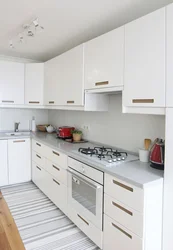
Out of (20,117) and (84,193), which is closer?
(84,193)

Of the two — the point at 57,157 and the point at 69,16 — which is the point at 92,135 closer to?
the point at 57,157

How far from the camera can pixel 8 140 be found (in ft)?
10.9

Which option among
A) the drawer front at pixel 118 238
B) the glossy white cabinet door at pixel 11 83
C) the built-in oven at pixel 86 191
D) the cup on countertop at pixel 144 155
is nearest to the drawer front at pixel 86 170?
the built-in oven at pixel 86 191

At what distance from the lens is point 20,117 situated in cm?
396

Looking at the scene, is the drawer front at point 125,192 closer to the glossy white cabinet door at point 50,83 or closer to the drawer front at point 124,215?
the drawer front at point 124,215

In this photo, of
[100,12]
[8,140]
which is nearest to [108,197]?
[100,12]

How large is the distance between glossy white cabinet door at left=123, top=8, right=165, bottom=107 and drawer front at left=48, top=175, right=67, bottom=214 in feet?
4.55

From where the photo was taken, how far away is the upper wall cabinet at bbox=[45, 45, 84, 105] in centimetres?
242

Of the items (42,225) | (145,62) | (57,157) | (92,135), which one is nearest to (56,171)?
(57,157)

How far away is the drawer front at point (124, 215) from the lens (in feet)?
4.60

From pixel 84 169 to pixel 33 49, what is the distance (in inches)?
89.7

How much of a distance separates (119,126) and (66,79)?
3.29 ft

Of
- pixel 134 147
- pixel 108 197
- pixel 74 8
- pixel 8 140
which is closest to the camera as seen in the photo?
pixel 108 197

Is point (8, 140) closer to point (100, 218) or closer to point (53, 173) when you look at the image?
point (53, 173)
